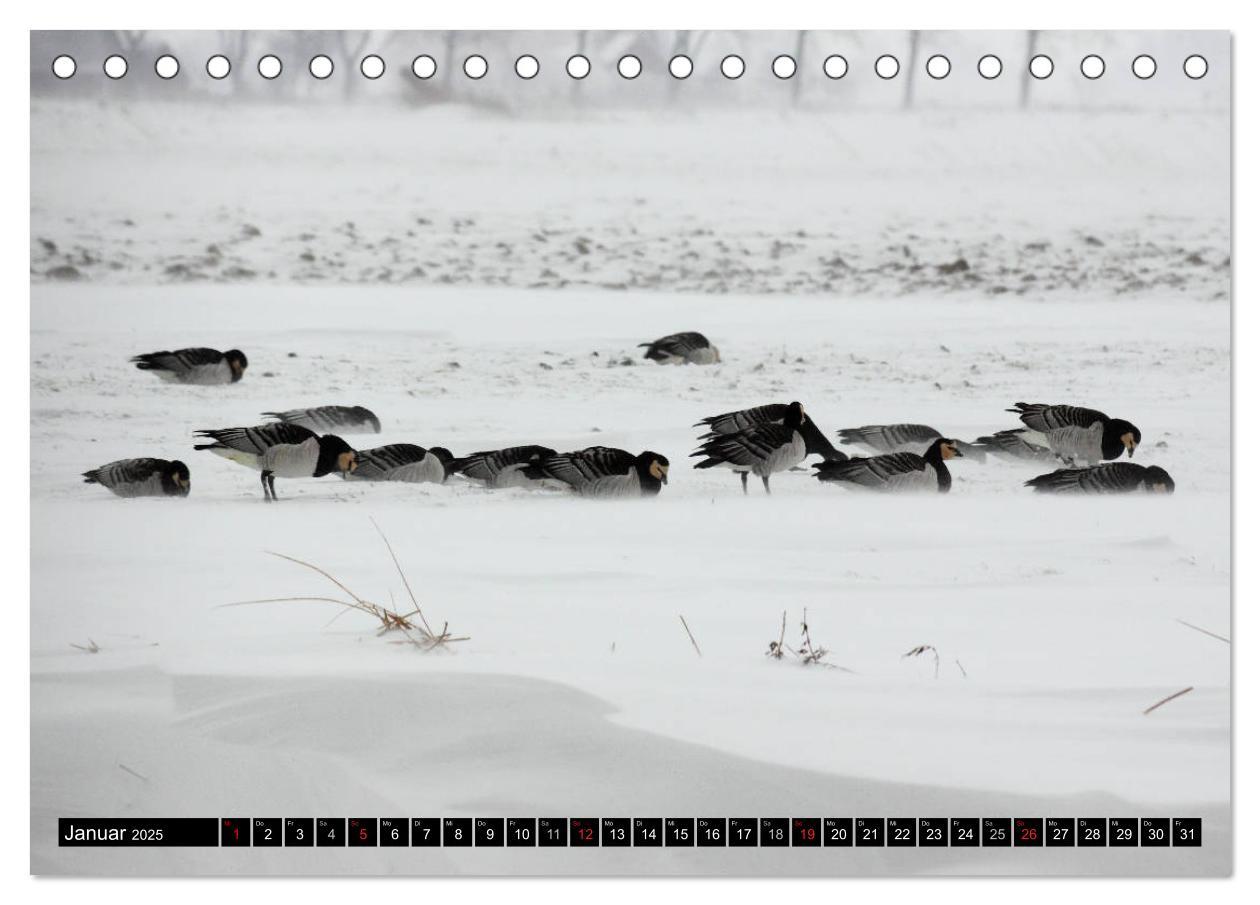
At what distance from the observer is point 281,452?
2740 millimetres

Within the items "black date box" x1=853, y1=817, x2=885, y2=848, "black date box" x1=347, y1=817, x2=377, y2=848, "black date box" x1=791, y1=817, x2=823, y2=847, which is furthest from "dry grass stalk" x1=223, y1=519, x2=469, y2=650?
"black date box" x1=853, y1=817, x2=885, y2=848

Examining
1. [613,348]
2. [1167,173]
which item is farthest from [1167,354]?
[613,348]

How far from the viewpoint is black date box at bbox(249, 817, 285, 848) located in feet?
8.82

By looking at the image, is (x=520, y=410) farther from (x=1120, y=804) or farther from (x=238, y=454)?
(x=1120, y=804)

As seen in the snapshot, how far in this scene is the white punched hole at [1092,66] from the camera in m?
2.79

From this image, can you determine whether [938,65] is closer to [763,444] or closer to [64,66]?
[763,444]

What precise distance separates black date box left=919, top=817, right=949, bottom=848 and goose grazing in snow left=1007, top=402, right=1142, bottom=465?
0.85 m

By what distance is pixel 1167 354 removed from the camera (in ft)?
9.25

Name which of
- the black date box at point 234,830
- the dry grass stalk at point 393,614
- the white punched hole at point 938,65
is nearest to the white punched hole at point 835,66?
the white punched hole at point 938,65

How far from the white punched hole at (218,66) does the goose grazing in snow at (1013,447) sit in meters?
1.91

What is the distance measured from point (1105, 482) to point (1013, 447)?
22 cm

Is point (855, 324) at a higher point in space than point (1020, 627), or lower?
higher

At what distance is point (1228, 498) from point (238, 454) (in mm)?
2231

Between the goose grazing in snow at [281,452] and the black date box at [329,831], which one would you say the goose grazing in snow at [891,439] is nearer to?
the goose grazing in snow at [281,452]
